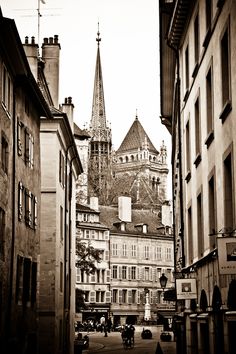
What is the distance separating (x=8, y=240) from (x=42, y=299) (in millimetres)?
11247

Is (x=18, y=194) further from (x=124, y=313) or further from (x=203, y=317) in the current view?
(x=124, y=313)

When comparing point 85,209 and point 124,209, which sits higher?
point 124,209

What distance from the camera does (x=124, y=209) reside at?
374 ft

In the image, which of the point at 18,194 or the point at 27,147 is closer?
the point at 18,194

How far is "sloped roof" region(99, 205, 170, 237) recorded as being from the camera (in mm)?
111688

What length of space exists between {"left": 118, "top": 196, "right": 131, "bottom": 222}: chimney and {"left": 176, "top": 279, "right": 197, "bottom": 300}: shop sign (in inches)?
3521

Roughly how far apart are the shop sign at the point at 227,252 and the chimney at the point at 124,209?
98976 millimetres

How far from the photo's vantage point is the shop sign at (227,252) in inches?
555

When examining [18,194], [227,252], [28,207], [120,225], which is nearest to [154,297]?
[120,225]

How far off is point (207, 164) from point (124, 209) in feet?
307

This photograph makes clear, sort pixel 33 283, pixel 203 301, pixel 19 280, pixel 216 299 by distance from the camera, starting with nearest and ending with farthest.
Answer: pixel 216 299 → pixel 203 301 → pixel 19 280 → pixel 33 283

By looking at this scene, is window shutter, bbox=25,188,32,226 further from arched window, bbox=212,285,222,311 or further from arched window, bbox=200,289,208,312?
arched window, bbox=212,285,222,311

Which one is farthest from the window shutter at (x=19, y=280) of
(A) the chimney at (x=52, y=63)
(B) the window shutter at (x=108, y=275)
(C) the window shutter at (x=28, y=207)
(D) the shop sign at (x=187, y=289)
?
(B) the window shutter at (x=108, y=275)

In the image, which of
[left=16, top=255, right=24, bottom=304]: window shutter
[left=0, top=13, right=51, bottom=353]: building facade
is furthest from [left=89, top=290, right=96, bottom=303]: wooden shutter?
[left=16, top=255, right=24, bottom=304]: window shutter
